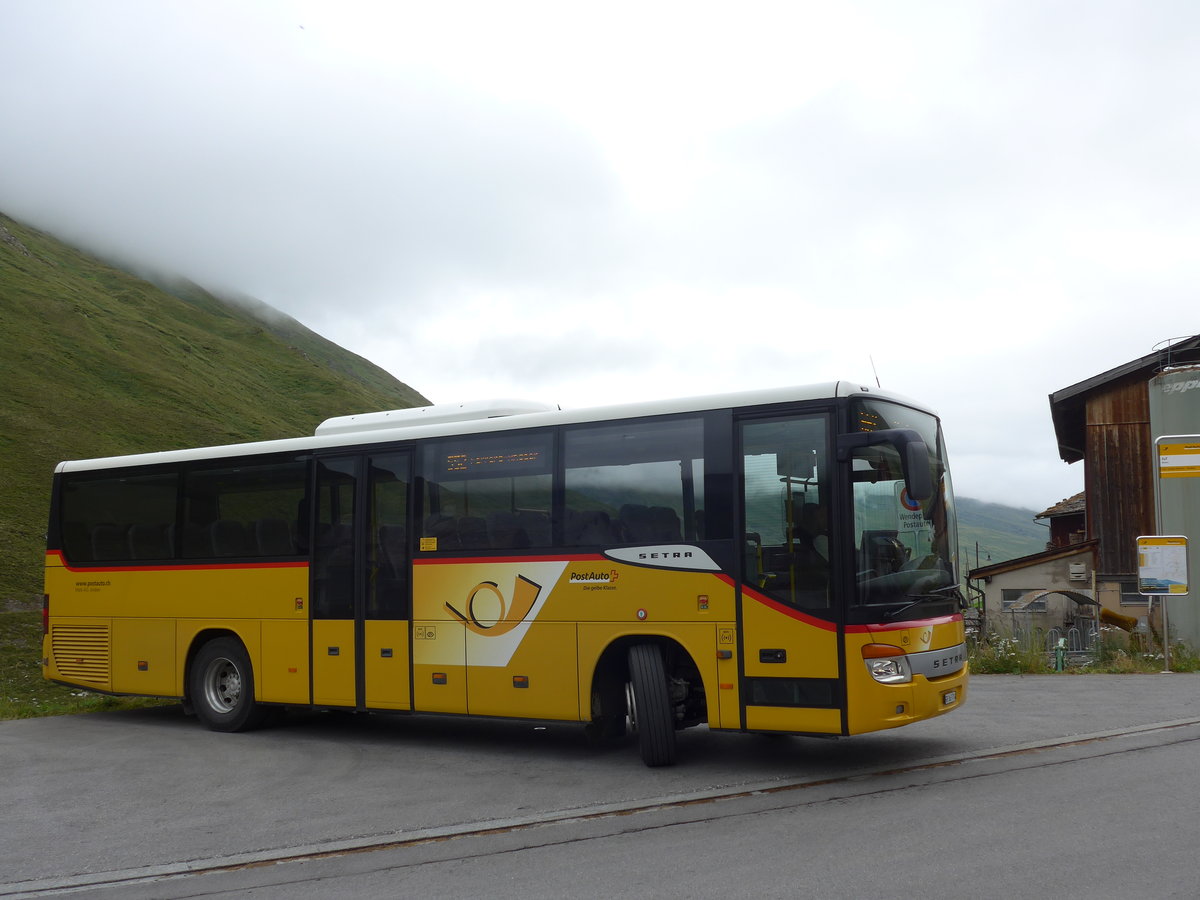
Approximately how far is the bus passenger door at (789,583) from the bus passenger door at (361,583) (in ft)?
12.4

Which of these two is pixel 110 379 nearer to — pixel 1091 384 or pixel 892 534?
pixel 1091 384

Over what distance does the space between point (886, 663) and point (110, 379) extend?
76.7 meters

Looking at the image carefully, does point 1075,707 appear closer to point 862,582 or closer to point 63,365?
point 862,582

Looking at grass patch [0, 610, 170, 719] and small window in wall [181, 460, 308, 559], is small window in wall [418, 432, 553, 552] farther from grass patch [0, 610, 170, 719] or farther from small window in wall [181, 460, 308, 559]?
grass patch [0, 610, 170, 719]

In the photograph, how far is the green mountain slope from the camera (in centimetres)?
4956

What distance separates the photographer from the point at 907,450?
841 cm

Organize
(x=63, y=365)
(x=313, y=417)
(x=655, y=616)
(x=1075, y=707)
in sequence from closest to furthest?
(x=655, y=616)
(x=1075, y=707)
(x=63, y=365)
(x=313, y=417)

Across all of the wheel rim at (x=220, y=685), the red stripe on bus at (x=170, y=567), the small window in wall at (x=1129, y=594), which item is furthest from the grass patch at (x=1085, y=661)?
the small window in wall at (x=1129, y=594)

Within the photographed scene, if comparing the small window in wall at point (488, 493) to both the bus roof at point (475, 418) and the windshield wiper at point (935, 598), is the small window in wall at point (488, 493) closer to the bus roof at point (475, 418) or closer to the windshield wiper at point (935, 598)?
the bus roof at point (475, 418)

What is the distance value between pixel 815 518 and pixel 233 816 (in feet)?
16.1

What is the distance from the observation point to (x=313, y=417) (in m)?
99.9

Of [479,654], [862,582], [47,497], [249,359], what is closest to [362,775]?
[479,654]

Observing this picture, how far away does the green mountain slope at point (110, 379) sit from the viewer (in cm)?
4956

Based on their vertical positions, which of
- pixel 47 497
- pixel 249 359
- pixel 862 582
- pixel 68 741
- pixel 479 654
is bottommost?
pixel 68 741
